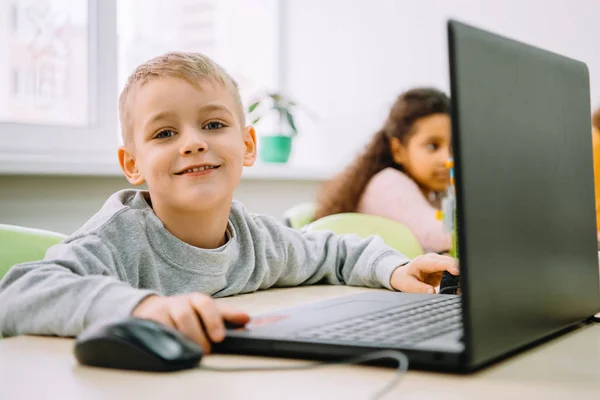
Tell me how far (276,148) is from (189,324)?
2232 millimetres

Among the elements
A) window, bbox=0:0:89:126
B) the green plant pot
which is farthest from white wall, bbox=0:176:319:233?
the green plant pot

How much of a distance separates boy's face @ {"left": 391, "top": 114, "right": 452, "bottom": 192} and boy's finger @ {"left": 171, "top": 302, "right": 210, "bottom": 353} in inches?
76.6

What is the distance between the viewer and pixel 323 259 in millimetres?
1379

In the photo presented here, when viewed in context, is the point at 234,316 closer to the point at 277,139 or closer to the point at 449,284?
the point at 449,284

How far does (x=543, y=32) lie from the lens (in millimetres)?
2656

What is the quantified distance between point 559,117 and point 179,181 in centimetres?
60

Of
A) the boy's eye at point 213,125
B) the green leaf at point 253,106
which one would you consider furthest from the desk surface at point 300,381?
the green leaf at point 253,106

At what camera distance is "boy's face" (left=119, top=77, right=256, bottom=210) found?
1126 mm

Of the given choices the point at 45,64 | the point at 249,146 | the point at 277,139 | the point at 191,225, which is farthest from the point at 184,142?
the point at 277,139

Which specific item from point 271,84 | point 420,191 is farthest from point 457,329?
point 271,84

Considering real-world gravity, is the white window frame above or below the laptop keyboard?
above

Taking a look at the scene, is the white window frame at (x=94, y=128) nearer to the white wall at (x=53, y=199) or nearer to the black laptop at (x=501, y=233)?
the white wall at (x=53, y=199)

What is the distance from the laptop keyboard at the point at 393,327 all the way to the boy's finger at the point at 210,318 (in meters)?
0.07

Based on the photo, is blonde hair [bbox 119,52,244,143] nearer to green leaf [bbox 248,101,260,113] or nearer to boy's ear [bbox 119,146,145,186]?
boy's ear [bbox 119,146,145,186]
